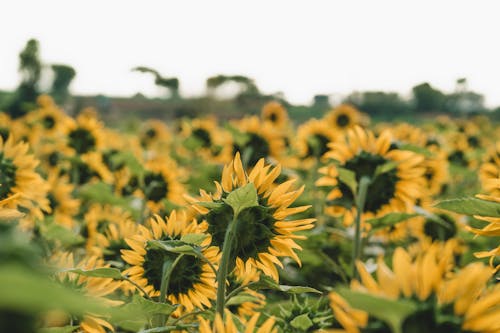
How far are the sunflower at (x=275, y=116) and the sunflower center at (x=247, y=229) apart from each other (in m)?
5.10

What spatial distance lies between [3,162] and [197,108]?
588 inches

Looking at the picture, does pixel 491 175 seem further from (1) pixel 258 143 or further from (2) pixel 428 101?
A: (2) pixel 428 101

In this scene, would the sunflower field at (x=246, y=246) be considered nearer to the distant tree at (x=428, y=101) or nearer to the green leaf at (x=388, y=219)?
the green leaf at (x=388, y=219)

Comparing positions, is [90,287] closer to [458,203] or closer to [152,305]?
[152,305]

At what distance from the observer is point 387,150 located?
2.15m

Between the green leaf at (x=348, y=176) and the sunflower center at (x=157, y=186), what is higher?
the green leaf at (x=348, y=176)

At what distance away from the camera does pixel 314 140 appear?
14.8 feet

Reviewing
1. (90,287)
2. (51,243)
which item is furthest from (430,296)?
(51,243)

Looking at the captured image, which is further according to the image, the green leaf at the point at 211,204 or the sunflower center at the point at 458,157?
the sunflower center at the point at 458,157

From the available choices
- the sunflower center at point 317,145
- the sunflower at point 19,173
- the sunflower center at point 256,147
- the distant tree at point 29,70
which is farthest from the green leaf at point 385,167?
the distant tree at point 29,70

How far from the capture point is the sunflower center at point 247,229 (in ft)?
3.93

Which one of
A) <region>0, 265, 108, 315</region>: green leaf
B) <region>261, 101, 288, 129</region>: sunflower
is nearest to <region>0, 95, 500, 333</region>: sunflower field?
<region>0, 265, 108, 315</region>: green leaf

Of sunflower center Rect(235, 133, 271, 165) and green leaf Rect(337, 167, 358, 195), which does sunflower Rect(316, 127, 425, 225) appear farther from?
sunflower center Rect(235, 133, 271, 165)

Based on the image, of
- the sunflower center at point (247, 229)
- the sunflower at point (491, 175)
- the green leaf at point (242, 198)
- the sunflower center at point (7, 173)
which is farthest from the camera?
the sunflower center at point (7, 173)
